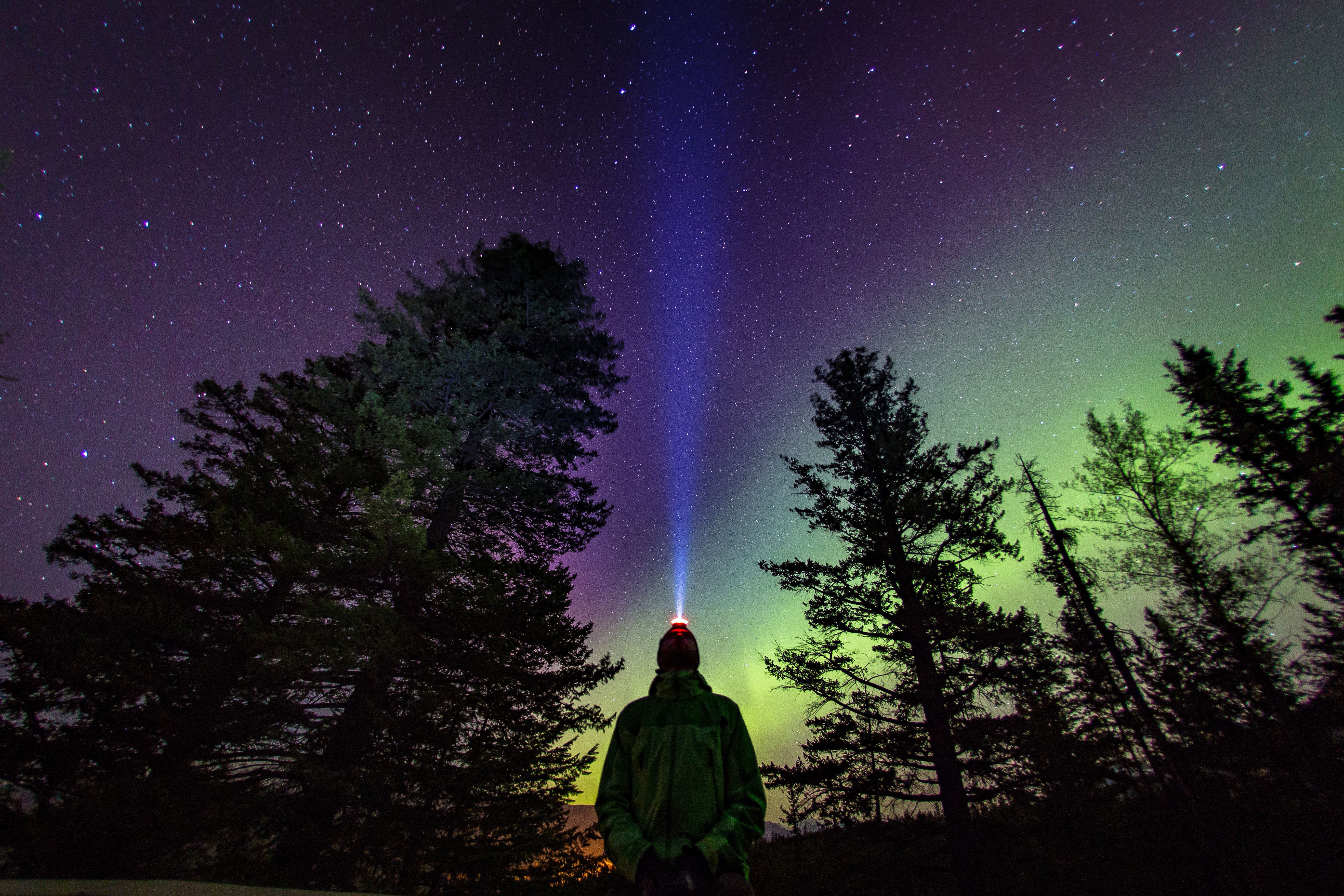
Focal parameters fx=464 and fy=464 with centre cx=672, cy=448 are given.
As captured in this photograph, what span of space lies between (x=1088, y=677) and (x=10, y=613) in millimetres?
23986

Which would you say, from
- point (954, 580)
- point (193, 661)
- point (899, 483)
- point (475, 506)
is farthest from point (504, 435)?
point (954, 580)

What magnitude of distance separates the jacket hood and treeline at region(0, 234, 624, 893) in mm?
6894

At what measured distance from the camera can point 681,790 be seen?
9.11 feet

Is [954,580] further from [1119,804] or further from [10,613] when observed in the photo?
[10,613]

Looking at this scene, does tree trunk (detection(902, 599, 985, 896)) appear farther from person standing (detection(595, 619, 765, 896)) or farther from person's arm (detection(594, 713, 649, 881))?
person's arm (detection(594, 713, 649, 881))

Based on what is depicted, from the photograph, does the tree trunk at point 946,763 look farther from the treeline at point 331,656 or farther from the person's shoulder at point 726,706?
the person's shoulder at point 726,706

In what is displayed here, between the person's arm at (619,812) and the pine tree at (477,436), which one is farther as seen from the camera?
the pine tree at (477,436)

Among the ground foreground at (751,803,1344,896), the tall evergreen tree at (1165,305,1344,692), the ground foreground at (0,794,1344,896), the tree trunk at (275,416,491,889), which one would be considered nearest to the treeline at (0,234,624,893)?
the tree trunk at (275,416,491,889)

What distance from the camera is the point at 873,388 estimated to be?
14508 mm

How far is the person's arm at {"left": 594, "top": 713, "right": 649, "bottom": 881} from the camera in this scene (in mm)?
2590

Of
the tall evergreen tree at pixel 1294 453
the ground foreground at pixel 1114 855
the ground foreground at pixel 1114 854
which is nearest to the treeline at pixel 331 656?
the ground foreground at pixel 1114 854

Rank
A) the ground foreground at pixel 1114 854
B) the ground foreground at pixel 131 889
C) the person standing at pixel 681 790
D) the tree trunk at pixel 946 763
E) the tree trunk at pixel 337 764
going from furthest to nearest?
the ground foreground at pixel 1114 854, the tree trunk at pixel 946 763, the tree trunk at pixel 337 764, the ground foreground at pixel 131 889, the person standing at pixel 681 790

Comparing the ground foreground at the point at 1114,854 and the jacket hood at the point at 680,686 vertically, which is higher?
the jacket hood at the point at 680,686

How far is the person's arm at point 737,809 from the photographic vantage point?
256 cm
